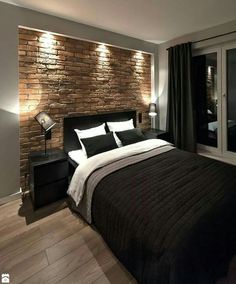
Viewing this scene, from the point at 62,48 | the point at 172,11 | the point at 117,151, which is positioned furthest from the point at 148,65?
the point at 117,151

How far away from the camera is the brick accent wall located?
2.59m

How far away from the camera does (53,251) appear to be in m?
1.74

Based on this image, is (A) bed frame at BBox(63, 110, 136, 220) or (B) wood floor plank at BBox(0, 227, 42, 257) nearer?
(B) wood floor plank at BBox(0, 227, 42, 257)

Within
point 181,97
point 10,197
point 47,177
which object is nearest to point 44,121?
point 47,177

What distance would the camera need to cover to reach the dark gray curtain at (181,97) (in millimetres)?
3408

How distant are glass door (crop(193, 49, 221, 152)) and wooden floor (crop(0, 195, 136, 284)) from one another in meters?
2.68

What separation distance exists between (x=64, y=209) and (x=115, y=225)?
107 centimetres

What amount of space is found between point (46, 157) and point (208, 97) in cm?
290

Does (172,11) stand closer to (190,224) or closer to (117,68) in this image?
(117,68)

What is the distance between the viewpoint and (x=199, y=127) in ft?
12.0

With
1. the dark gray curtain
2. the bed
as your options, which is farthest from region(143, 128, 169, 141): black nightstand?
the bed

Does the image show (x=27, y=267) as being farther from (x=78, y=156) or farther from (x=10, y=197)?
(x=78, y=156)

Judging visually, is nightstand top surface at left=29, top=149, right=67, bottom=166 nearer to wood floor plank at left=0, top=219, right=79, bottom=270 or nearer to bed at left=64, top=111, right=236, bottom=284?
bed at left=64, top=111, right=236, bottom=284

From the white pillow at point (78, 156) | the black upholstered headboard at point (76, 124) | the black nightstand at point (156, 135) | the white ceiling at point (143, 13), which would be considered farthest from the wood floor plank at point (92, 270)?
the white ceiling at point (143, 13)
